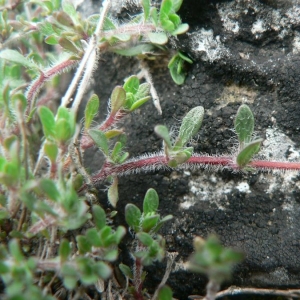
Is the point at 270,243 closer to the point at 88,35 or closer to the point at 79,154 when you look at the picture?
the point at 79,154

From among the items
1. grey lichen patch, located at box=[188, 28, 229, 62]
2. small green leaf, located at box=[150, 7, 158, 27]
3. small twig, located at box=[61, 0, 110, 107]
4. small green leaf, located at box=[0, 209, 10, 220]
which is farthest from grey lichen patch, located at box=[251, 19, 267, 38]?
small green leaf, located at box=[0, 209, 10, 220]

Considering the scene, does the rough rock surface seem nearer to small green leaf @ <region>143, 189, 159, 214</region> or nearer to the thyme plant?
the thyme plant

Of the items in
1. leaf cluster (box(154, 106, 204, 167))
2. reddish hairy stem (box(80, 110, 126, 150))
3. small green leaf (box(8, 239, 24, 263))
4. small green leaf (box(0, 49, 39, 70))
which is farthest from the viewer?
small green leaf (box(0, 49, 39, 70))

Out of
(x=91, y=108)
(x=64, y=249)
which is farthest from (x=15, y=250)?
(x=91, y=108)

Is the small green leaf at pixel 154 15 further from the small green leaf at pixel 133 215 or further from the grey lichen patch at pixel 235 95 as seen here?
the small green leaf at pixel 133 215

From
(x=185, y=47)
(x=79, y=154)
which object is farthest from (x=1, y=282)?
(x=185, y=47)

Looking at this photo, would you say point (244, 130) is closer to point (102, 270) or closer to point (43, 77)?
point (102, 270)

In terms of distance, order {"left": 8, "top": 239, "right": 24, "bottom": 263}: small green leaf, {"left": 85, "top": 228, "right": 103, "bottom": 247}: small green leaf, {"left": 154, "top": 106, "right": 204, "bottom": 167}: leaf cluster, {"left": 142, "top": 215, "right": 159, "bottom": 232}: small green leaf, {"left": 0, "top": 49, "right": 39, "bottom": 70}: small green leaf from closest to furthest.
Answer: {"left": 8, "top": 239, "right": 24, "bottom": 263}: small green leaf < {"left": 85, "top": 228, "right": 103, "bottom": 247}: small green leaf < {"left": 142, "top": 215, "right": 159, "bottom": 232}: small green leaf < {"left": 154, "top": 106, "right": 204, "bottom": 167}: leaf cluster < {"left": 0, "top": 49, "right": 39, "bottom": 70}: small green leaf
